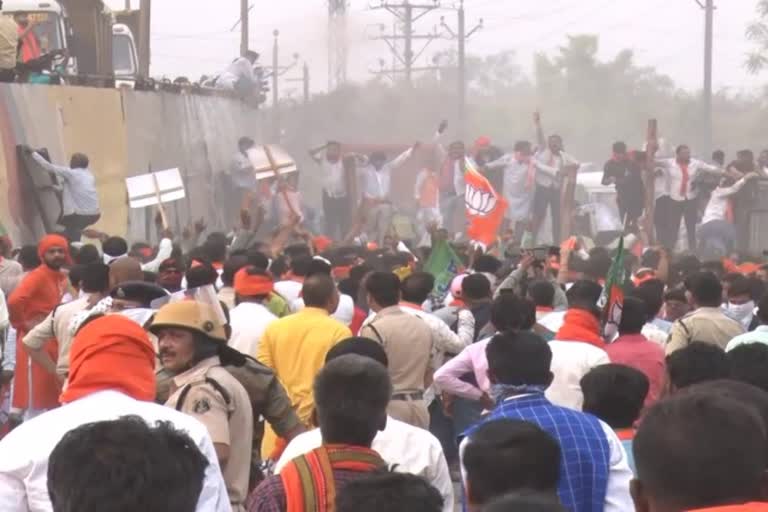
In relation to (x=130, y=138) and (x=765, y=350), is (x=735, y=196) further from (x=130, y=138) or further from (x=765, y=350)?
(x=765, y=350)

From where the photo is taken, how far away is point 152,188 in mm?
20250

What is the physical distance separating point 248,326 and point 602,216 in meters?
18.1

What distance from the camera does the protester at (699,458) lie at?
11.2ft

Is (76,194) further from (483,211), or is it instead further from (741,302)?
(741,302)

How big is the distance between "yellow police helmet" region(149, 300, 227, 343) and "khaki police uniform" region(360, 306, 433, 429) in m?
2.85

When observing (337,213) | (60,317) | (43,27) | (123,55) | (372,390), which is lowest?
(337,213)

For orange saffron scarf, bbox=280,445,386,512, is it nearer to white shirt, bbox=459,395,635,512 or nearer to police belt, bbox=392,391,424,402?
white shirt, bbox=459,395,635,512

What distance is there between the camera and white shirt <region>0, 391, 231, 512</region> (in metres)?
4.49

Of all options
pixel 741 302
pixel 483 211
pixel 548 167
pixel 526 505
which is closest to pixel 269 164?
pixel 548 167

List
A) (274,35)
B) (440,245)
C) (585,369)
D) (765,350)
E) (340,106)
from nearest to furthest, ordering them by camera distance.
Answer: (765,350) → (585,369) → (440,245) → (340,106) → (274,35)

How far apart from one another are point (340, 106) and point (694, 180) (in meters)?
21.7

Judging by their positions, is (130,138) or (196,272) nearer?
(196,272)

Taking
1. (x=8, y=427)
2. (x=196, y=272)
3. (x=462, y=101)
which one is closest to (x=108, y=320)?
(x=196, y=272)

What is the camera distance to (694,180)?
2420cm
